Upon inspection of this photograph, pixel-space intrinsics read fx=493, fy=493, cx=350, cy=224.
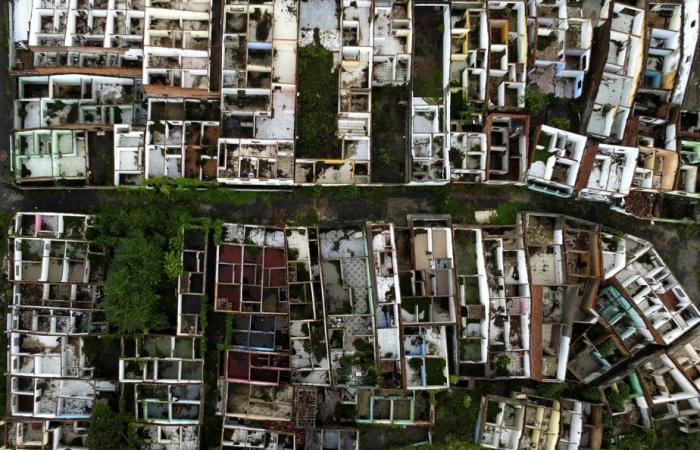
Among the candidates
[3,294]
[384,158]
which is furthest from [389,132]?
[3,294]

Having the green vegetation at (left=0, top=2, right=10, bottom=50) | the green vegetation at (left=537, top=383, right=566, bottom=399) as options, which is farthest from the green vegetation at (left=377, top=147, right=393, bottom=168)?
the green vegetation at (left=0, top=2, right=10, bottom=50)

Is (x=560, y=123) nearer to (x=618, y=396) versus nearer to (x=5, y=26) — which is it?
(x=618, y=396)

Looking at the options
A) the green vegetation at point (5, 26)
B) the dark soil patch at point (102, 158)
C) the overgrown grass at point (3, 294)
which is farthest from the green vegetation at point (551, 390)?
the green vegetation at point (5, 26)

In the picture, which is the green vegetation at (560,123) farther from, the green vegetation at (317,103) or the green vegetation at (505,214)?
the green vegetation at (317,103)

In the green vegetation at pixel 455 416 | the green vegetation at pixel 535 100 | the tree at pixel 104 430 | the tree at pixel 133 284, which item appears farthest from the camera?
the green vegetation at pixel 535 100

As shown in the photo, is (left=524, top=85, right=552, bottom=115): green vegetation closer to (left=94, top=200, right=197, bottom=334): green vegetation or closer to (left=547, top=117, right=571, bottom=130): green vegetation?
(left=547, top=117, right=571, bottom=130): green vegetation
